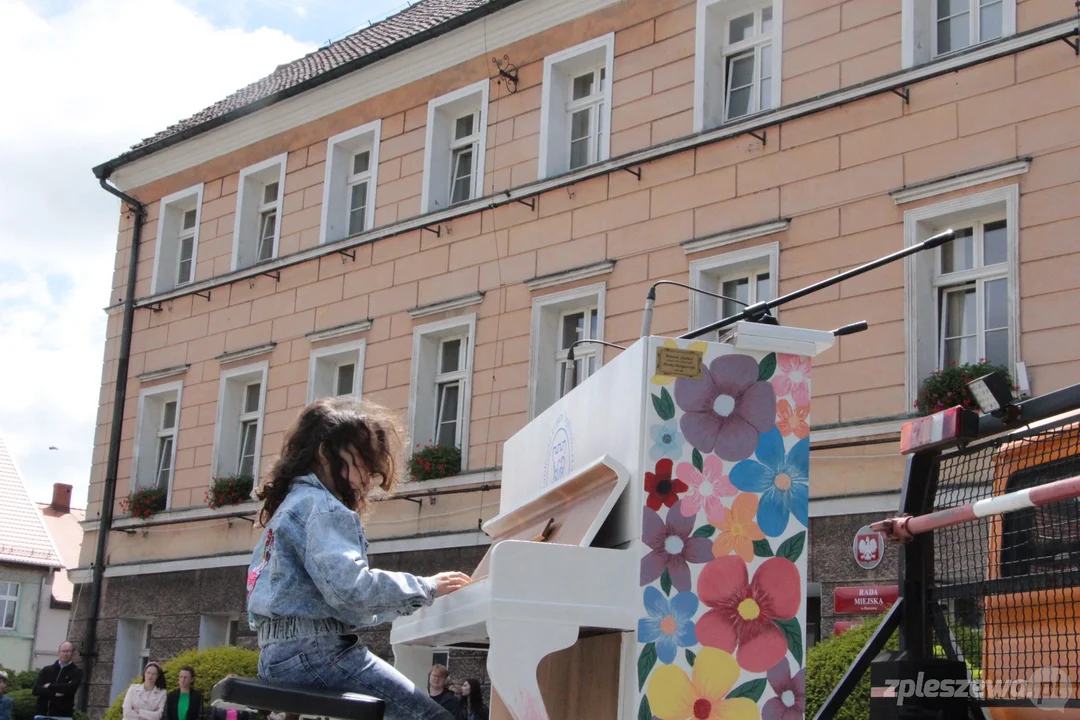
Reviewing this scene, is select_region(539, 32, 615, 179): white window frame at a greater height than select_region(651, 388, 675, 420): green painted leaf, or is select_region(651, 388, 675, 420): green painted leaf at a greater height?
select_region(539, 32, 615, 179): white window frame

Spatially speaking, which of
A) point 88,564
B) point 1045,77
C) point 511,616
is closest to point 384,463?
point 511,616

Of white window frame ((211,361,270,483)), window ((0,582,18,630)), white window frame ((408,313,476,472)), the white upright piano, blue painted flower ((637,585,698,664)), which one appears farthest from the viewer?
window ((0,582,18,630))

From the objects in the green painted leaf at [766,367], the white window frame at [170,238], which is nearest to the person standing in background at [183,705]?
the white window frame at [170,238]

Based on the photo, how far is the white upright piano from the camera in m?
4.49

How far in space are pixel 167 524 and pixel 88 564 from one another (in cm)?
251

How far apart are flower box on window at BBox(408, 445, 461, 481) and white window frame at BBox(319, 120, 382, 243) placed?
411cm

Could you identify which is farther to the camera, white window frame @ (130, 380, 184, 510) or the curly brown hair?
white window frame @ (130, 380, 184, 510)

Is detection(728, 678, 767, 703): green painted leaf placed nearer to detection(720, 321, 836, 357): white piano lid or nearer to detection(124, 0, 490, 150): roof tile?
detection(720, 321, 836, 357): white piano lid

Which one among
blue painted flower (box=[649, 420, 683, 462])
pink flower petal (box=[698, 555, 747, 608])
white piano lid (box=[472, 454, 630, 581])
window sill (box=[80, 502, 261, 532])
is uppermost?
window sill (box=[80, 502, 261, 532])

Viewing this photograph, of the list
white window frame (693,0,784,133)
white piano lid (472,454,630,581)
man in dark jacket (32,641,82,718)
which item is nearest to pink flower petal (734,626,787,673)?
white piano lid (472,454,630,581)

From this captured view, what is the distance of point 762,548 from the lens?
4.79m

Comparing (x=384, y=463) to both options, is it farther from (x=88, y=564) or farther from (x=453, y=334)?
(x=88, y=564)

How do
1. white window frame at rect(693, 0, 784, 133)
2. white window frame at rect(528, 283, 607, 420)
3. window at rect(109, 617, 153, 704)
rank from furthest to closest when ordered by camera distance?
1. window at rect(109, 617, 153, 704)
2. white window frame at rect(528, 283, 607, 420)
3. white window frame at rect(693, 0, 784, 133)

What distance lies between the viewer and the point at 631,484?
4812 millimetres
